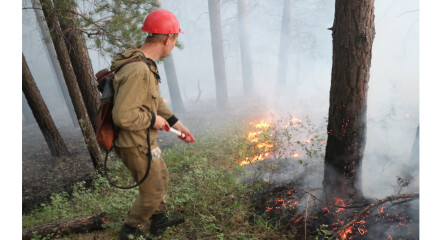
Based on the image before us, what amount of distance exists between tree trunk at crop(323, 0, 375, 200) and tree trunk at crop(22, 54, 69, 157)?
778cm

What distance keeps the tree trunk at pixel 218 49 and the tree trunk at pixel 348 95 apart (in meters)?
12.3

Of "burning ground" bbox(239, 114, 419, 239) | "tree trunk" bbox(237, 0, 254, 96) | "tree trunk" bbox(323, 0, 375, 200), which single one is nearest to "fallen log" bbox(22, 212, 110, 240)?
"burning ground" bbox(239, 114, 419, 239)

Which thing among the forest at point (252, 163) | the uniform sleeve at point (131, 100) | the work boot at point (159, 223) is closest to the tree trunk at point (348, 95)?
the forest at point (252, 163)

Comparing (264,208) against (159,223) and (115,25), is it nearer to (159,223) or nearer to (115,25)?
(159,223)

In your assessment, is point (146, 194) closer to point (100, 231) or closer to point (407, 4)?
point (100, 231)

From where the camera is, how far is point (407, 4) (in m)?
17.7

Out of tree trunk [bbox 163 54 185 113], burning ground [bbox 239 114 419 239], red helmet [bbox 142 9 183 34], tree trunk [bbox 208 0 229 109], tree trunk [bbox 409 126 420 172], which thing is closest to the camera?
red helmet [bbox 142 9 183 34]

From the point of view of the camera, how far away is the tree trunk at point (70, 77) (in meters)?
5.41

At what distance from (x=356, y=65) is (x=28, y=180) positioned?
842cm

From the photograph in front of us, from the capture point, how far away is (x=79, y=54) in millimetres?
6410

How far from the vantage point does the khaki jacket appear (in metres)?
2.41

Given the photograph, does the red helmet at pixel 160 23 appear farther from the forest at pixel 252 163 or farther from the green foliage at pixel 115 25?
the green foliage at pixel 115 25

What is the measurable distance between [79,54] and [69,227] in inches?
181

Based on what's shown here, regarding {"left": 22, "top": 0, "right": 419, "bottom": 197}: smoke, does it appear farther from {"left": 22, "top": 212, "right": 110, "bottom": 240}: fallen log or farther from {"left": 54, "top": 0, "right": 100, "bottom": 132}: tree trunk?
{"left": 22, "top": 212, "right": 110, "bottom": 240}: fallen log
